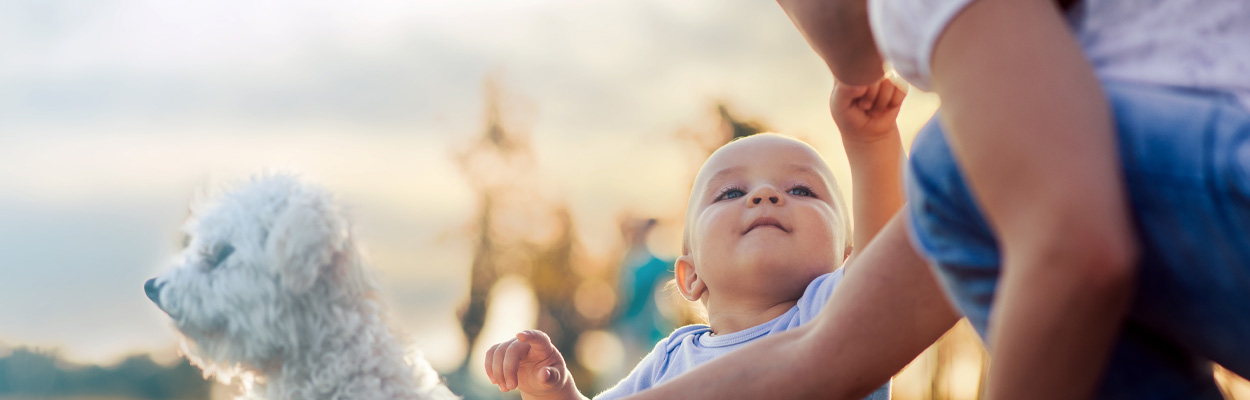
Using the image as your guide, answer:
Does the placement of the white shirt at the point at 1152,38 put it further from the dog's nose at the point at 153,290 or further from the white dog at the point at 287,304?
the dog's nose at the point at 153,290

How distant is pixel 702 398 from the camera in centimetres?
101

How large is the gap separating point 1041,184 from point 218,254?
1.53 metres

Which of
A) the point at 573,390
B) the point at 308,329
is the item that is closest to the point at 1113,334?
the point at 573,390

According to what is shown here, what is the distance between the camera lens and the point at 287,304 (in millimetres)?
1609

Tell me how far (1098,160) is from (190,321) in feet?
5.18

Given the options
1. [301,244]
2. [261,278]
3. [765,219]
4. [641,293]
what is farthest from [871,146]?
[641,293]

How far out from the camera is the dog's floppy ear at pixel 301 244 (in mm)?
1589

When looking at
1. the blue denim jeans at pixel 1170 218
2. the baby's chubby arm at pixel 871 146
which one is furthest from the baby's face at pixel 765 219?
the blue denim jeans at pixel 1170 218

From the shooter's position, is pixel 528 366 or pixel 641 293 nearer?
pixel 528 366

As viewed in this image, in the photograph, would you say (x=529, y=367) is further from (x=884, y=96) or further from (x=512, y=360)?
(x=884, y=96)

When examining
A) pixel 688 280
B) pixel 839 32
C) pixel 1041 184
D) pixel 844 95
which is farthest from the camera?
pixel 688 280

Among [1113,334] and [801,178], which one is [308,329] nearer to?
[801,178]

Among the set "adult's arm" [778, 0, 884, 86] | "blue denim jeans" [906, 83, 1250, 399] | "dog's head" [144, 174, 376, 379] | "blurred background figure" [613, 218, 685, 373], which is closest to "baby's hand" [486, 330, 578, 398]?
"dog's head" [144, 174, 376, 379]

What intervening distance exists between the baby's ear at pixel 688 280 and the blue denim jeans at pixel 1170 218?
4.04ft
